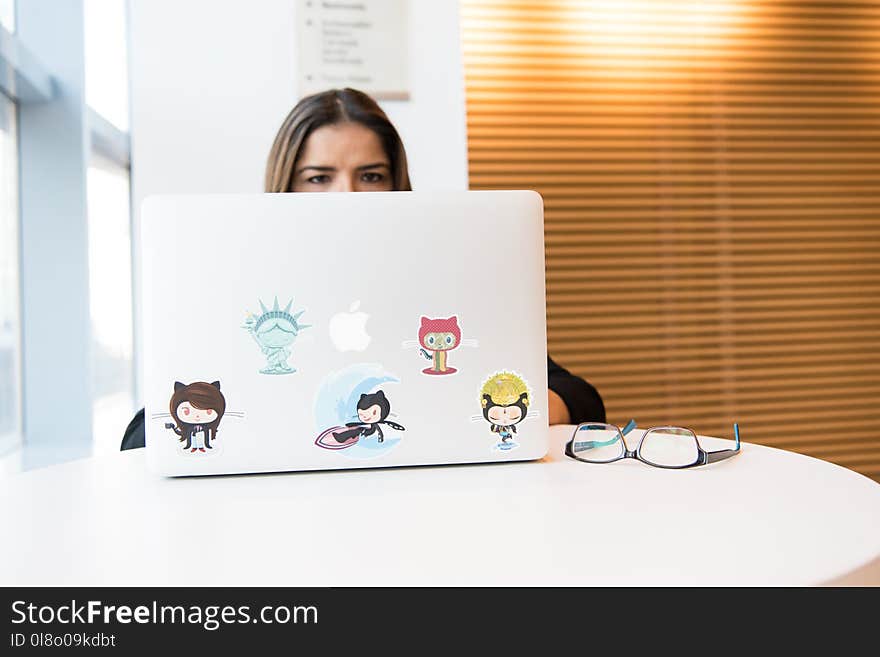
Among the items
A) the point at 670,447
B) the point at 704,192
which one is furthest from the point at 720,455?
the point at 704,192

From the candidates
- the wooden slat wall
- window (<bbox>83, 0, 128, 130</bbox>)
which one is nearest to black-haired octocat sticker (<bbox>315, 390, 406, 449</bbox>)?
window (<bbox>83, 0, 128, 130</bbox>)

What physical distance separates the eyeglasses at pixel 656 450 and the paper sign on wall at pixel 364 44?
1.56m

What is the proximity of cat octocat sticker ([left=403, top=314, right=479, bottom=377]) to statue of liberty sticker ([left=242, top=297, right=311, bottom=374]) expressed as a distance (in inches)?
4.2

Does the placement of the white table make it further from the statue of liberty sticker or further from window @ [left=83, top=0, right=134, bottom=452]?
window @ [left=83, top=0, right=134, bottom=452]

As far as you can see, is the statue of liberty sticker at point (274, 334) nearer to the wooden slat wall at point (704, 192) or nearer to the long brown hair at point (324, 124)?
the long brown hair at point (324, 124)

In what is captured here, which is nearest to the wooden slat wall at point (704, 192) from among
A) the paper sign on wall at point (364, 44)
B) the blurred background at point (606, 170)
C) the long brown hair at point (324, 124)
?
the blurred background at point (606, 170)

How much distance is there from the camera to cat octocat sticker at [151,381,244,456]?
67 centimetres

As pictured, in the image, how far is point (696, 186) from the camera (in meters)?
2.59

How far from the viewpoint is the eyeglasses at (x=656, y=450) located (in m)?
0.71

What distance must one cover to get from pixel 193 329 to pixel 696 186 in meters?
2.26

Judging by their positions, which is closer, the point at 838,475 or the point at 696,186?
the point at 838,475

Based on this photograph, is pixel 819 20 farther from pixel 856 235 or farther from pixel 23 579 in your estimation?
pixel 23 579

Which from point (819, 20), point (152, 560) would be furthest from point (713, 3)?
point (152, 560)
